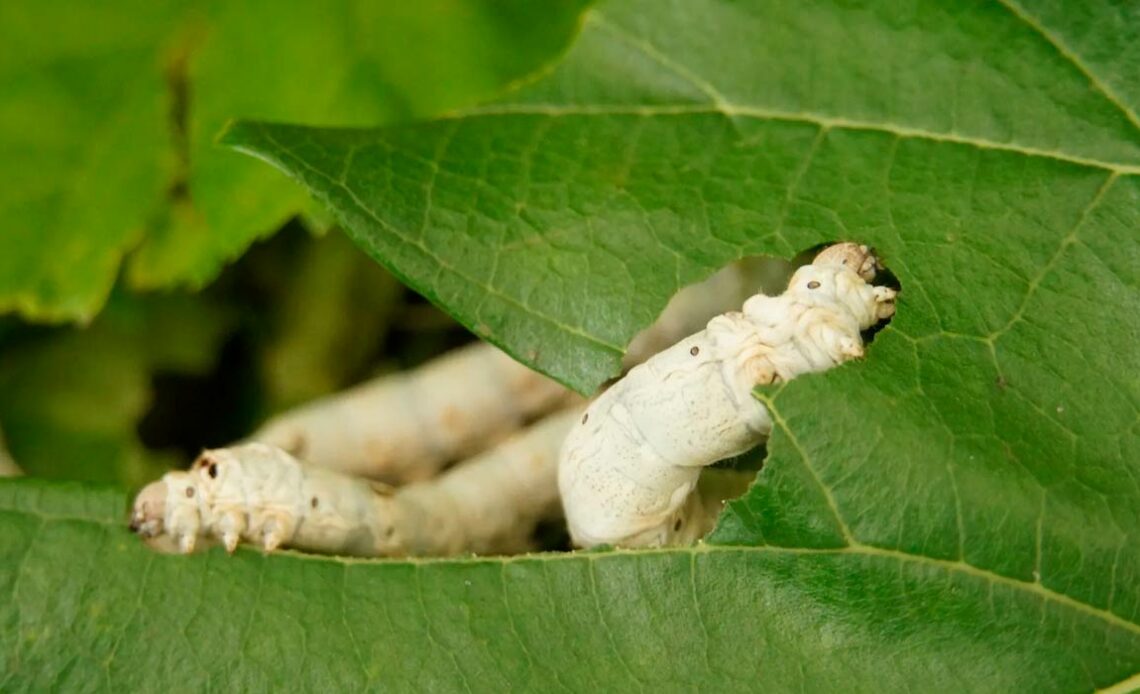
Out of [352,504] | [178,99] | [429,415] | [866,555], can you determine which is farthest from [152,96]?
[866,555]

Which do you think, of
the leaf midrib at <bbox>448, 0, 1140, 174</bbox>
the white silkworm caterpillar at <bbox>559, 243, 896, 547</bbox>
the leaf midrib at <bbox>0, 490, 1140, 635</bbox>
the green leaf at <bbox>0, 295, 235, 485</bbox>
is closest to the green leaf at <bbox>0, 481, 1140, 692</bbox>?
the leaf midrib at <bbox>0, 490, 1140, 635</bbox>

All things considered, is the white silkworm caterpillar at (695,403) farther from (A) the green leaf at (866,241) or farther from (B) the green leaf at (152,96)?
(B) the green leaf at (152,96)

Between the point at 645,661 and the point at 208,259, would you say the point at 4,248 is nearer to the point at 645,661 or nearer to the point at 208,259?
the point at 208,259

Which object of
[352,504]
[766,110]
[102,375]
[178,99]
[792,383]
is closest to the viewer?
[792,383]

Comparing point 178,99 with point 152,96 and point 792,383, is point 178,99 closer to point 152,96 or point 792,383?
point 152,96

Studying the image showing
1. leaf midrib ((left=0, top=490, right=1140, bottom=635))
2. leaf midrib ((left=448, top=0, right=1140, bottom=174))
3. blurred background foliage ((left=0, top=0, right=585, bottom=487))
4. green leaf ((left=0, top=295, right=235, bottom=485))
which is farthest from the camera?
green leaf ((left=0, top=295, right=235, bottom=485))

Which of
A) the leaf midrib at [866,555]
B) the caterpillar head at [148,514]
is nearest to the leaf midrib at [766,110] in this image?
the leaf midrib at [866,555]

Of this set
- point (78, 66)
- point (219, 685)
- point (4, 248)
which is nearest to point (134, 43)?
point (78, 66)

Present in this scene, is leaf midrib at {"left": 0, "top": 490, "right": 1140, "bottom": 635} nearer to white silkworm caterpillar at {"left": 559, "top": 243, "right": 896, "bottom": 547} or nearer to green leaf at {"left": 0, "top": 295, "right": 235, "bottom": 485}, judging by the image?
white silkworm caterpillar at {"left": 559, "top": 243, "right": 896, "bottom": 547}
